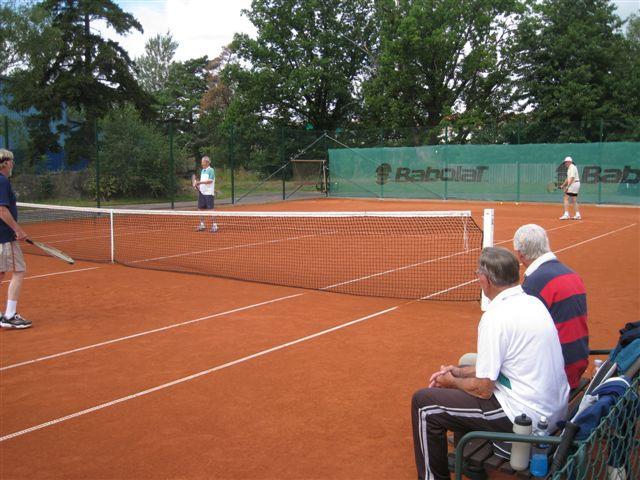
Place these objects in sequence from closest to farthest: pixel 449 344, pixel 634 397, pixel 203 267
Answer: pixel 634 397 < pixel 449 344 < pixel 203 267

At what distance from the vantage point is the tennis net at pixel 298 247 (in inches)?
363

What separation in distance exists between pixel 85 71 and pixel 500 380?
37132 mm

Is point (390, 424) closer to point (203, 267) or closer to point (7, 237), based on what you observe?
point (7, 237)

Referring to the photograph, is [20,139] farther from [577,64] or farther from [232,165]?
[577,64]

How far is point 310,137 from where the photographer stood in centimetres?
2959

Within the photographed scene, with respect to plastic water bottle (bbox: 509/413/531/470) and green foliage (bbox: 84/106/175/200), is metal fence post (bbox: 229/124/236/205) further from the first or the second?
plastic water bottle (bbox: 509/413/531/470)

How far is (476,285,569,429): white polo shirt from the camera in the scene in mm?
3002

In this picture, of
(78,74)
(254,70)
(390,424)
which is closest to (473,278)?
(390,424)

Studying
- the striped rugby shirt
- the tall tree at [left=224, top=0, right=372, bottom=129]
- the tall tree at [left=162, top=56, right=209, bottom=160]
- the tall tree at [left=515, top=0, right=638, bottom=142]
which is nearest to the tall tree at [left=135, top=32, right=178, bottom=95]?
the tall tree at [left=162, top=56, right=209, bottom=160]

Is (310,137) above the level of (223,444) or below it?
above

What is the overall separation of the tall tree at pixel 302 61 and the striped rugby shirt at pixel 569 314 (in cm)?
4076

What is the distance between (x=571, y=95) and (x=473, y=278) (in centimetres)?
2898

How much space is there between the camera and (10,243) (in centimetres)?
682

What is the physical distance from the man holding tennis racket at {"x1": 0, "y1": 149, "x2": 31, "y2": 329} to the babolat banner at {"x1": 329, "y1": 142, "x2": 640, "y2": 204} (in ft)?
66.3
